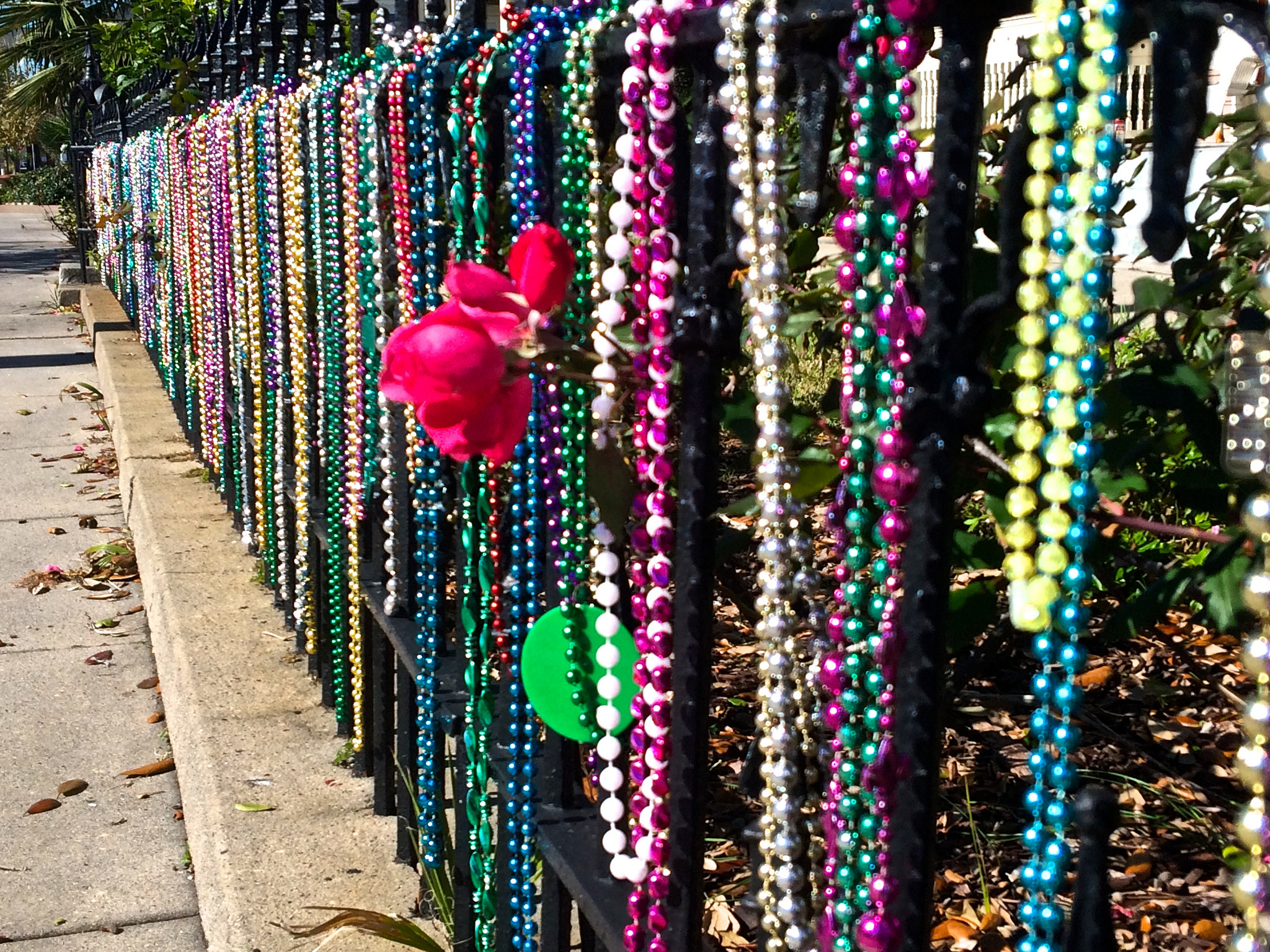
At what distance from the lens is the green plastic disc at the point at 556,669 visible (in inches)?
56.5

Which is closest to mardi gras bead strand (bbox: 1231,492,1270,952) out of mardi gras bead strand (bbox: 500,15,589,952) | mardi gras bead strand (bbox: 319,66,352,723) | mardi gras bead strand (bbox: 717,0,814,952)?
mardi gras bead strand (bbox: 717,0,814,952)

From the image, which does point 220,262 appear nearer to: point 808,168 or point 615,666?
point 615,666

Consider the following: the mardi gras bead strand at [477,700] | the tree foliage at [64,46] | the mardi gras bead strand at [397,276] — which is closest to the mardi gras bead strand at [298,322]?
the mardi gras bead strand at [397,276]

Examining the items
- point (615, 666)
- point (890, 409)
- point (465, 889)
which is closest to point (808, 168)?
point (890, 409)

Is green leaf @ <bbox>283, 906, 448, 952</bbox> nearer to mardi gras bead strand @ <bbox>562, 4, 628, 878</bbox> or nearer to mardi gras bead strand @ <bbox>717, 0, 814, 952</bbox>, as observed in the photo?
mardi gras bead strand @ <bbox>562, 4, 628, 878</bbox>

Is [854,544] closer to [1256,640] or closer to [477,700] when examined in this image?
[1256,640]

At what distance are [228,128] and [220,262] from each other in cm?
60

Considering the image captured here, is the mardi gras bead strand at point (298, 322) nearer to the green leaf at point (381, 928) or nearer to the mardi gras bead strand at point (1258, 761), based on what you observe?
the green leaf at point (381, 928)

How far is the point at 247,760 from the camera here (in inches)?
105

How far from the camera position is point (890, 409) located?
0.91m

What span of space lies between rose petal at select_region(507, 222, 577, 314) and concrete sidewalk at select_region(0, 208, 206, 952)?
6.38ft

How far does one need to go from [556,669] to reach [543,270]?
0.48 meters

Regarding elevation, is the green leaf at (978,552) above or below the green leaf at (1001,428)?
below

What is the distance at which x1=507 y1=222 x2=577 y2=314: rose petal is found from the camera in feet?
3.83
